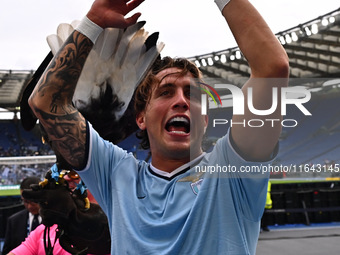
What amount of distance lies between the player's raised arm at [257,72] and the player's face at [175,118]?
253mm

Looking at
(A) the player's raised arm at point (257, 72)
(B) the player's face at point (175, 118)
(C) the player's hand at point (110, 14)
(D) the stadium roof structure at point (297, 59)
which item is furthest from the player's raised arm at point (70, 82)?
(D) the stadium roof structure at point (297, 59)

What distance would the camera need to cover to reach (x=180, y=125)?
54.7 inches

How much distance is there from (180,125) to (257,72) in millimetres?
392

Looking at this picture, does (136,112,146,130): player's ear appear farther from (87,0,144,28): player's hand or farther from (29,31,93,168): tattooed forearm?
(87,0,144,28): player's hand

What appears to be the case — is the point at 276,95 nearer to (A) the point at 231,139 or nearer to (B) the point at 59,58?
(A) the point at 231,139

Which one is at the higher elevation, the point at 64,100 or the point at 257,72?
the point at 257,72

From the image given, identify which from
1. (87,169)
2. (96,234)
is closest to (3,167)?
(96,234)

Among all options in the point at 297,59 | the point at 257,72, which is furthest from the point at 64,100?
the point at 297,59

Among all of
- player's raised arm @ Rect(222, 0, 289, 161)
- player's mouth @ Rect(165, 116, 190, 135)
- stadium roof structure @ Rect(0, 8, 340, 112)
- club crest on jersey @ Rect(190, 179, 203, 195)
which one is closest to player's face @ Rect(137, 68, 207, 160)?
player's mouth @ Rect(165, 116, 190, 135)

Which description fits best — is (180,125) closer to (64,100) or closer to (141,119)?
(141,119)

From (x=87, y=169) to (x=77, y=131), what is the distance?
152 mm

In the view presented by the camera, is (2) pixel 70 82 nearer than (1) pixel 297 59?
Yes

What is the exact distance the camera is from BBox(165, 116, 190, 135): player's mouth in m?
1.38

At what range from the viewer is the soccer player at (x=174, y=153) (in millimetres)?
1136
